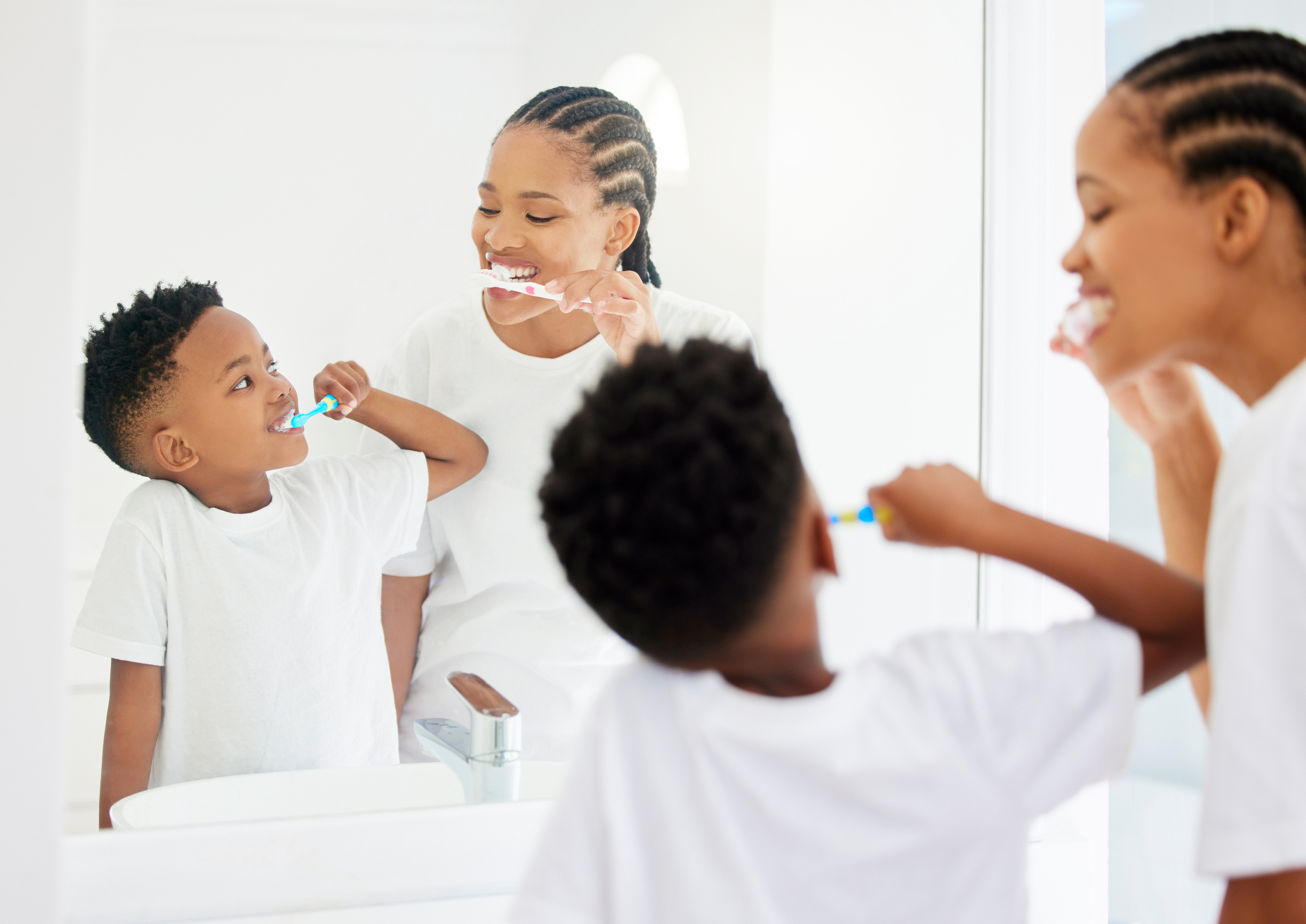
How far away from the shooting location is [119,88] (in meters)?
0.80

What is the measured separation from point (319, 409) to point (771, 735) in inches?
20.9

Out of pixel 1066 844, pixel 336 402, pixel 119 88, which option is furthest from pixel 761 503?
pixel 1066 844

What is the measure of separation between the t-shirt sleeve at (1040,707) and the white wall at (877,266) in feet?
1.77

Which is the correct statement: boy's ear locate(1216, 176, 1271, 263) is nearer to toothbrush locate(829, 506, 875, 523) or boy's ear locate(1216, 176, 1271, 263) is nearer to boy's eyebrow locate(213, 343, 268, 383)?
toothbrush locate(829, 506, 875, 523)

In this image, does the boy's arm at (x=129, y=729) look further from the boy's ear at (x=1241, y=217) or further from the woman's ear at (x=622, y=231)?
the boy's ear at (x=1241, y=217)

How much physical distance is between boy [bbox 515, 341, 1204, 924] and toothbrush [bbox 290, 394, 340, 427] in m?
0.43

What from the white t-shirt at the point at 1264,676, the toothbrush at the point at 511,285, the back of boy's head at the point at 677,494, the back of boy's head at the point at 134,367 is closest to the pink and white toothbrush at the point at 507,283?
the toothbrush at the point at 511,285

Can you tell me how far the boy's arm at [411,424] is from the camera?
0.87m

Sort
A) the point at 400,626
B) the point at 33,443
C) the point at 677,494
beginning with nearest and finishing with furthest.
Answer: the point at 677,494, the point at 33,443, the point at 400,626

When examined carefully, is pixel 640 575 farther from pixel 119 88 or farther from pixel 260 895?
pixel 119 88

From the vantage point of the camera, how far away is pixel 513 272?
3.04 ft

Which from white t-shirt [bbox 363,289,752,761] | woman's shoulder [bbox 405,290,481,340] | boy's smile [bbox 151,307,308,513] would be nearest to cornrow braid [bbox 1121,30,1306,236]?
white t-shirt [bbox 363,289,752,761]

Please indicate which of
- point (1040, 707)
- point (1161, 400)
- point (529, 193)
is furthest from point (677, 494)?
point (529, 193)

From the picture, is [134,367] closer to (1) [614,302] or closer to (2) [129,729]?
(2) [129,729]
